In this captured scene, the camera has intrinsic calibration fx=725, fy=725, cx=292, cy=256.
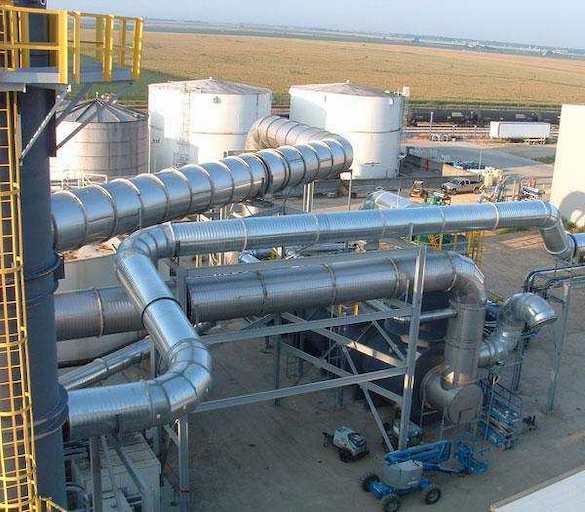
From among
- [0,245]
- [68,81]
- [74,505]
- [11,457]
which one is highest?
[68,81]

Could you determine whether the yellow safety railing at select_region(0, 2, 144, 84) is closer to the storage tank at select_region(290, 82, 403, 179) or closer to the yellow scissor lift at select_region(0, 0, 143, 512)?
the yellow scissor lift at select_region(0, 0, 143, 512)

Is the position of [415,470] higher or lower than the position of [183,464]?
lower

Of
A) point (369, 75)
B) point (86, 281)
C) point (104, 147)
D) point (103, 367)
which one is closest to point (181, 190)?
point (103, 367)

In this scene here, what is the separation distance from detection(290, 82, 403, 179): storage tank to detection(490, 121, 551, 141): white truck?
69.9 feet

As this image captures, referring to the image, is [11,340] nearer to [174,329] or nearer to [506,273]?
[174,329]

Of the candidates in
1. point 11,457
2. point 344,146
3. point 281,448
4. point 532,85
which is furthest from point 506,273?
point 532,85

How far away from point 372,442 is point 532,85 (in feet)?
433

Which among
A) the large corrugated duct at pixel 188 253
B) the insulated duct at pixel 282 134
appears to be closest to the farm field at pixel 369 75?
the insulated duct at pixel 282 134

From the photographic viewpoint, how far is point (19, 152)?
6.76m

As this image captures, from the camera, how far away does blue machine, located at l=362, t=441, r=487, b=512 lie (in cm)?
1420

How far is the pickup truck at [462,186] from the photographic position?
39.2 m

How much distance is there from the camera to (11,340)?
7125mm

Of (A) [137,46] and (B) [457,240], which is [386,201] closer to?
(B) [457,240]

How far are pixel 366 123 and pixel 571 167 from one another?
11.2m
